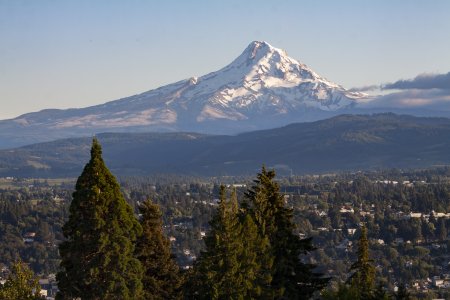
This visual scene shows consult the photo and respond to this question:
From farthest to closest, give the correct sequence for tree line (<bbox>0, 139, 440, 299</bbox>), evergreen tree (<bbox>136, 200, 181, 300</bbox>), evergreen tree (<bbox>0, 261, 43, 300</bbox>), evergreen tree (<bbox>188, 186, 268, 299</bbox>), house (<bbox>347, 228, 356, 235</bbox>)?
house (<bbox>347, 228, 356, 235</bbox>) → evergreen tree (<bbox>136, 200, 181, 300</bbox>) → evergreen tree (<bbox>0, 261, 43, 300</bbox>) → evergreen tree (<bbox>188, 186, 268, 299</bbox>) → tree line (<bbox>0, 139, 440, 299</bbox>)

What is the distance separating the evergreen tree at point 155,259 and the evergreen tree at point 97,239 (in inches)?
190

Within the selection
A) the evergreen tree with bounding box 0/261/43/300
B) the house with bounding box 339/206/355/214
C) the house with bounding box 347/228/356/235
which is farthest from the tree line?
the house with bounding box 339/206/355/214

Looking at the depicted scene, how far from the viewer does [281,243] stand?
4278cm

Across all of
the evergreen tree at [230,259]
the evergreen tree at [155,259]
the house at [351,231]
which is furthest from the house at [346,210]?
the evergreen tree at [230,259]

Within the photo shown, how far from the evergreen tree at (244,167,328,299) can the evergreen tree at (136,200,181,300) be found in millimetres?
4503

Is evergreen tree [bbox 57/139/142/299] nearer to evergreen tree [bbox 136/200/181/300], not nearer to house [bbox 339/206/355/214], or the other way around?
evergreen tree [bbox 136/200/181/300]

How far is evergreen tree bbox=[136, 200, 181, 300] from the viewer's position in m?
44.8

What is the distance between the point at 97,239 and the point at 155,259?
6.89 meters

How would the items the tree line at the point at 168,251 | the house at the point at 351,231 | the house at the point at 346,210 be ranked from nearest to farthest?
the tree line at the point at 168,251 < the house at the point at 351,231 < the house at the point at 346,210

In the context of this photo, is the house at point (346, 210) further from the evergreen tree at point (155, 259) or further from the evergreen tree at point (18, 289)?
the evergreen tree at point (18, 289)

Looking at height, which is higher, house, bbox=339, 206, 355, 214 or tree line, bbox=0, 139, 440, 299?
tree line, bbox=0, 139, 440, 299

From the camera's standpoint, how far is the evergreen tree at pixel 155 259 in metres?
44.8

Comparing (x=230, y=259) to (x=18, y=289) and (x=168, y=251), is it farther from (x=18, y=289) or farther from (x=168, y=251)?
(x=18, y=289)

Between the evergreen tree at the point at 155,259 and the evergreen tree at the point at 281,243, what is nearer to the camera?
the evergreen tree at the point at 281,243
